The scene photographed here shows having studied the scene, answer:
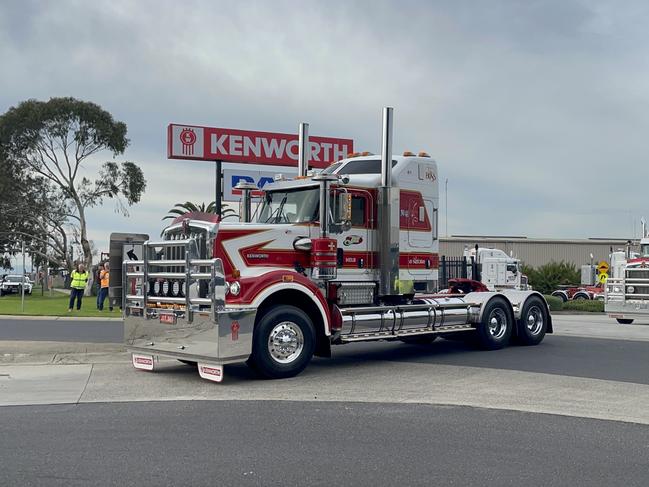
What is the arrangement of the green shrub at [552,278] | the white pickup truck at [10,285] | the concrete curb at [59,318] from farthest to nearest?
1. the white pickup truck at [10,285]
2. the green shrub at [552,278]
3. the concrete curb at [59,318]

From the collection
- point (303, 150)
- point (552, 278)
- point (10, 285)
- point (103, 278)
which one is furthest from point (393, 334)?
point (10, 285)

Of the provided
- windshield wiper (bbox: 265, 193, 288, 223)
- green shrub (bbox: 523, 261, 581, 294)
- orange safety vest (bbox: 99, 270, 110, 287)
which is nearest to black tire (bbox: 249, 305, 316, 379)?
windshield wiper (bbox: 265, 193, 288, 223)

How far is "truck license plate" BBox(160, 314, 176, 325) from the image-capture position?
34.2ft

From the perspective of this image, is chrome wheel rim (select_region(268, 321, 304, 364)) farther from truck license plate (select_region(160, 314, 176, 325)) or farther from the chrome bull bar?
truck license plate (select_region(160, 314, 176, 325))

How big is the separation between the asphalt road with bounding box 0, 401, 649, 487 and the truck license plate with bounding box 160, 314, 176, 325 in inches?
73.4

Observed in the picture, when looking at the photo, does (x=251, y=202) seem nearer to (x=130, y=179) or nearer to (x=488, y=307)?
(x=488, y=307)

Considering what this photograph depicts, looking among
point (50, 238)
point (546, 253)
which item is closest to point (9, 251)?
point (50, 238)

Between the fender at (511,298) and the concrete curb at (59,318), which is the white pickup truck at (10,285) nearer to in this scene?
the concrete curb at (59,318)

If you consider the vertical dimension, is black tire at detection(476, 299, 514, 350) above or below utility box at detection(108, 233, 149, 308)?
below

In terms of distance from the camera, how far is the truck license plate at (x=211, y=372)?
985cm

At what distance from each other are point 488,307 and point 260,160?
16.0 metres

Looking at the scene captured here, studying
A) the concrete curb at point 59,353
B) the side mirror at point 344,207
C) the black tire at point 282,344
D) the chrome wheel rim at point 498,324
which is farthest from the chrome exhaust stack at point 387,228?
the concrete curb at point 59,353

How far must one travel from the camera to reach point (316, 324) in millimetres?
11078

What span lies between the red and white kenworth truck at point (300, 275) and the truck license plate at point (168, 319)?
21 millimetres
